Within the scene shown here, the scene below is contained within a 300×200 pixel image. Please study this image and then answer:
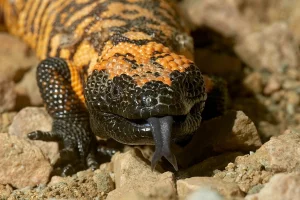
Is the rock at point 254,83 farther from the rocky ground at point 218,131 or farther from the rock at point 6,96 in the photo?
the rock at point 6,96

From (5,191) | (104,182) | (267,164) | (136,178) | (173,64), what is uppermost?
(173,64)

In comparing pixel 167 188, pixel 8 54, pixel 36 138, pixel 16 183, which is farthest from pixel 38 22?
pixel 167 188

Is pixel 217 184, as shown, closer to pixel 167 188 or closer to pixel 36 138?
pixel 167 188

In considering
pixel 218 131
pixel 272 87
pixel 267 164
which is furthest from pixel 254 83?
pixel 267 164

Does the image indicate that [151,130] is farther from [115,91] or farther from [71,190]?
[71,190]

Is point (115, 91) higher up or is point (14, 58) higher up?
point (115, 91)

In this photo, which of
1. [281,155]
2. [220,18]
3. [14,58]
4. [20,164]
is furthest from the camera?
[220,18]

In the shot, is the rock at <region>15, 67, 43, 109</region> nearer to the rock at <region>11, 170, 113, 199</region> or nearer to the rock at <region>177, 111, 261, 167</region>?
the rock at <region>11, 170, 113, 199</region>
